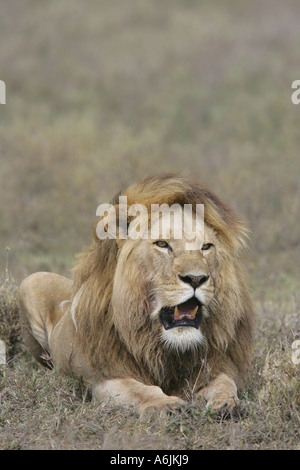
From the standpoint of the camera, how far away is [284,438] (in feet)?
12.2

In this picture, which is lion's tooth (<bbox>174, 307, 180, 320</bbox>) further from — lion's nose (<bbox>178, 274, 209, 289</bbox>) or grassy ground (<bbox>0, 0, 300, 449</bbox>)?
grassy ground (<bbox>0, 0, 300, 449</bbox>)

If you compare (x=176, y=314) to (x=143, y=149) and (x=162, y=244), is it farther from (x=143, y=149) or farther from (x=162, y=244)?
(x=143, y=149)

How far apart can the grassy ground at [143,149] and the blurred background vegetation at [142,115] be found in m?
0.03

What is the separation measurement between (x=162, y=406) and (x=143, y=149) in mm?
8549

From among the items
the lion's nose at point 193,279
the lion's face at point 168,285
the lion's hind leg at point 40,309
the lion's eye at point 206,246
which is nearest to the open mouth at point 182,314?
the lion's face at point 168,285

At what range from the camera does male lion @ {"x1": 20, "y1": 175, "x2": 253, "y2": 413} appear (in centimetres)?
379

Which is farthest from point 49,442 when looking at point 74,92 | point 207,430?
point 74,92

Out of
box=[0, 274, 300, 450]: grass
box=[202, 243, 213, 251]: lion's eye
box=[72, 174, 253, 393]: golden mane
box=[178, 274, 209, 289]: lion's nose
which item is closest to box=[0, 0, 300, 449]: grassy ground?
box=[0, 274, 300, 450]: grass

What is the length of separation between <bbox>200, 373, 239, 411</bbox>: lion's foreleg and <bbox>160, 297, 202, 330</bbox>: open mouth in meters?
0.38

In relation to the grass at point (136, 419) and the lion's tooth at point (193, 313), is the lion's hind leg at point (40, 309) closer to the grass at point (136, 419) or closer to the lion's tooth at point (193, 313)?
the grass at point (136, 419)

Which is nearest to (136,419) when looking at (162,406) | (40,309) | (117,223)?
(162,406)

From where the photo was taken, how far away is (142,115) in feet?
46.6

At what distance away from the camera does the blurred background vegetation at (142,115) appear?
9.43 metres

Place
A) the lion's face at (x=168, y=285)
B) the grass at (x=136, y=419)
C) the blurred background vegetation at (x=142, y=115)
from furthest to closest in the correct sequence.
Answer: the blurred background vegetation at (x=142, y=115)
the lion's face at (x=168, y=285)
the grass at (x=136, y=419)
